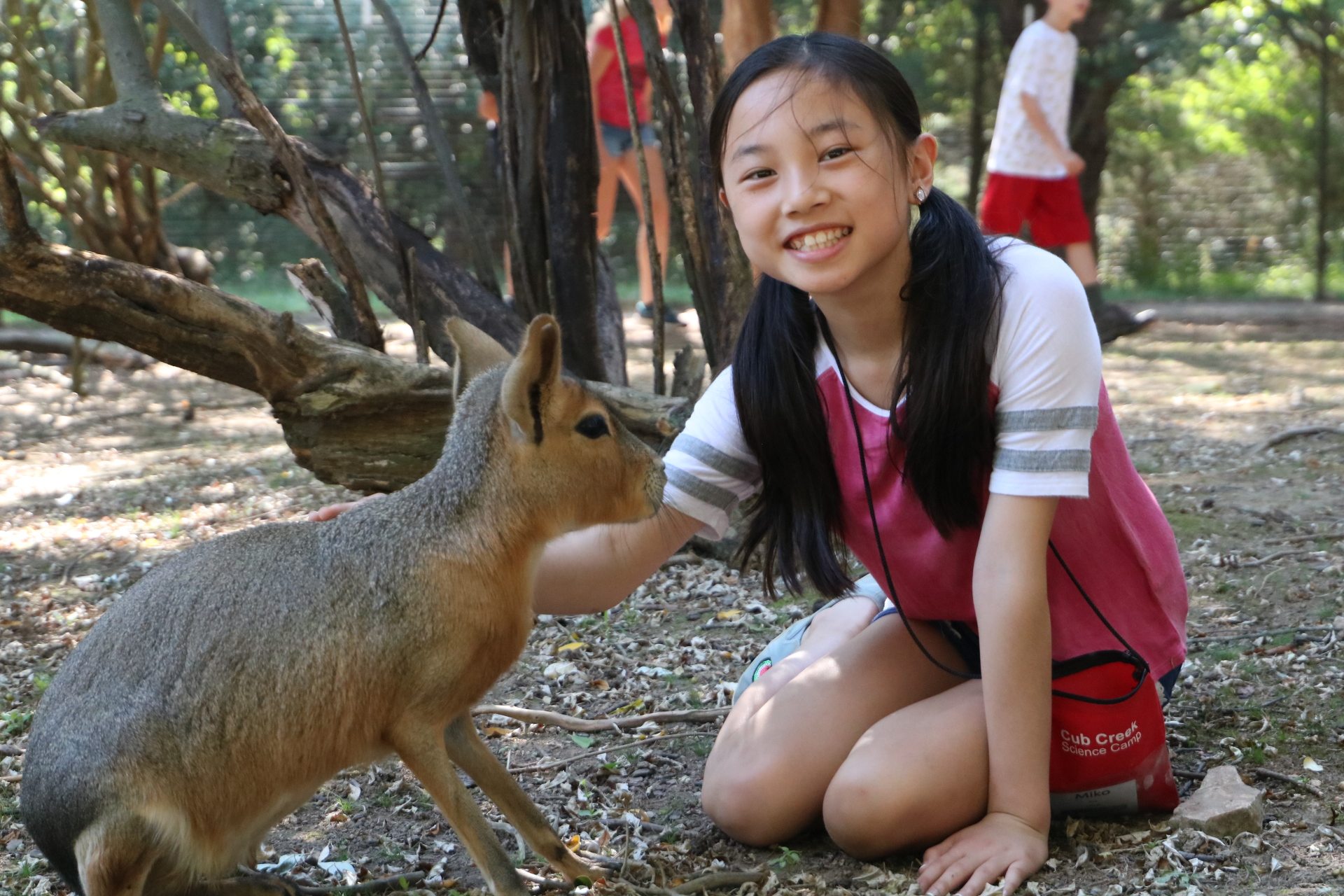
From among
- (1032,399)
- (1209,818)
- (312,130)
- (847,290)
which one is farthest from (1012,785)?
(312,130)

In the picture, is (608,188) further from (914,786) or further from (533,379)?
(914,786)

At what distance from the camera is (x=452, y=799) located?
2.06 meters

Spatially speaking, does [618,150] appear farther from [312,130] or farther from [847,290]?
[847,290]

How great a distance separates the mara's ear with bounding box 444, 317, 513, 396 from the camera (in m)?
2.40

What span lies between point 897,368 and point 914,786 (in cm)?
67

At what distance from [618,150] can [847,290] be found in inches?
218

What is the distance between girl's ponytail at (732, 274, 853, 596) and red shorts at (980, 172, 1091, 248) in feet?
14.1

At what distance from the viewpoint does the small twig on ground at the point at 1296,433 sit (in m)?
4.83

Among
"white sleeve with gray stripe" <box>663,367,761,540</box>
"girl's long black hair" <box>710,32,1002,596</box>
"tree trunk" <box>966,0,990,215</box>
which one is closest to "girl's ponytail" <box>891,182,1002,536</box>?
"girl's long black hair" <box>710,32,1002,596</box>

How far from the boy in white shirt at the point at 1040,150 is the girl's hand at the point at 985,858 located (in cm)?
467

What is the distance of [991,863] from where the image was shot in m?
2.07

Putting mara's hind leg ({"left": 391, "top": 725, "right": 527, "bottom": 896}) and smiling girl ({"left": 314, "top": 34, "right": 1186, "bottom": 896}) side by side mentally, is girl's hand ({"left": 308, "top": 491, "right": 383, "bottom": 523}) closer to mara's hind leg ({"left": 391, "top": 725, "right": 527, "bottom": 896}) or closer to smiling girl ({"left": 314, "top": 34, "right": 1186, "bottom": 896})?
smiling girl ({"left": 314, "top": 34, "right": 1186, "bottom": 896})

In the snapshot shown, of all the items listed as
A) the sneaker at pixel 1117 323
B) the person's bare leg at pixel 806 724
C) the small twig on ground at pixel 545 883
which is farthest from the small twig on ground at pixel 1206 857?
the sneaker at pixel 1117 323

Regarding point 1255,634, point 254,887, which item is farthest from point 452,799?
point 1255,634
